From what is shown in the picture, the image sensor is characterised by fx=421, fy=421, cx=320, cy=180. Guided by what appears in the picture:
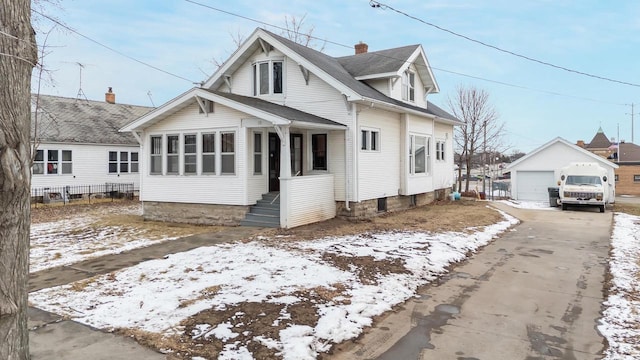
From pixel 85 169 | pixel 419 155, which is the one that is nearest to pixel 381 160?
pixel 419 155

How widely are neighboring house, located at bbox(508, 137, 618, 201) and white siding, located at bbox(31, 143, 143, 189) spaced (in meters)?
23.3

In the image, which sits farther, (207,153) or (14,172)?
(207,153)

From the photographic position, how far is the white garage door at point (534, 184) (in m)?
26.6

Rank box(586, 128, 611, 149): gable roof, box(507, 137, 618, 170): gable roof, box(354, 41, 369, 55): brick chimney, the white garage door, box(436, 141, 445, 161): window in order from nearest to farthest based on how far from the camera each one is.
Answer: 1. box(436, 141, 445, 161): window
2. box(354, 41, 369, 55): brick chimney
3. box(507, 137, 618, 170): gable roof
4. the white garage door
5. box(586, 128, 611, 149): gable roof

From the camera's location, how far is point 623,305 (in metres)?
6.38

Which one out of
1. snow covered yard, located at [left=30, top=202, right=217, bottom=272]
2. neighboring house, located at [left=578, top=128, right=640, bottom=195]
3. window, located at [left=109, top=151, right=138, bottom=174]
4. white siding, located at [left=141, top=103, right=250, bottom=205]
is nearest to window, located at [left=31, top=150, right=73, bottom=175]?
window, located at [left=109, top=151, right=138, bottom=174]

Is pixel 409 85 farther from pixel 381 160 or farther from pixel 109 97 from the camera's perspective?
pixel 109 97

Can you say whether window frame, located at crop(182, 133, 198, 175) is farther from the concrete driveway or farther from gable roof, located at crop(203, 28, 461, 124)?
the concrete driveway

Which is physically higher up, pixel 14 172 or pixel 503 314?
pixel 14 172

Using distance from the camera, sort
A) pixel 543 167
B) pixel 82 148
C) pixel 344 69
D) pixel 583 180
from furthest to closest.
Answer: pixel 543 167 < pixel 82 148 < pixel 583 180 < pixel 344 69

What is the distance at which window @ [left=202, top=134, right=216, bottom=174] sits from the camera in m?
13.5

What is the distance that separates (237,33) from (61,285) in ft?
95.2

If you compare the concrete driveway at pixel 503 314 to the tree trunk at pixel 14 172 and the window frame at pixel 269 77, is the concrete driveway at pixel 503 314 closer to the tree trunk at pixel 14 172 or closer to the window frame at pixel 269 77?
the tree trunk at pixel 14 172

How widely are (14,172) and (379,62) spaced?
16712 millimetres
